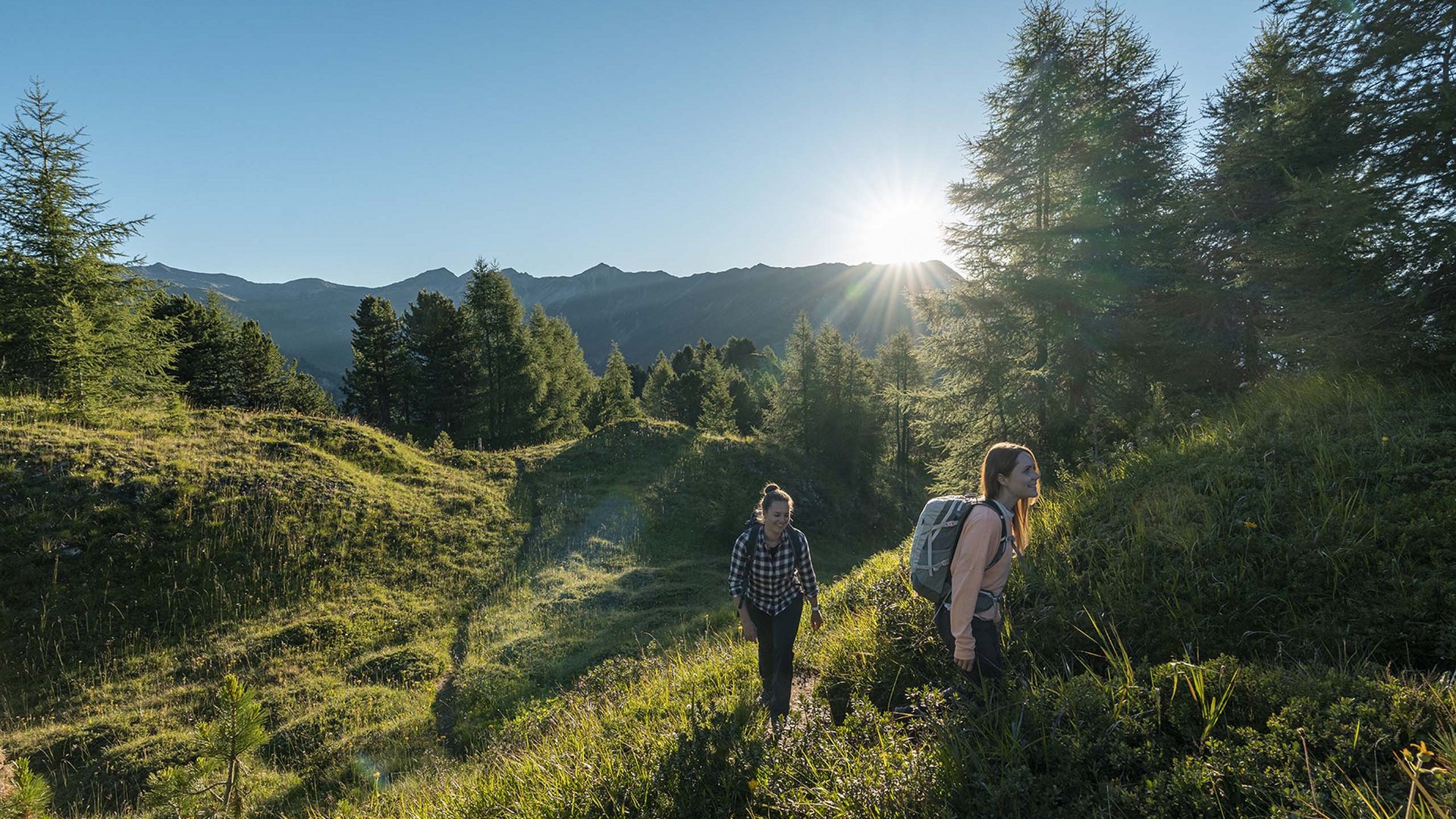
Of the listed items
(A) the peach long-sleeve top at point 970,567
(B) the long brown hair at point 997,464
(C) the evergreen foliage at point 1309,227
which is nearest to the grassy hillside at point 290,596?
(A) the peach long-sleeve top at point 970,567

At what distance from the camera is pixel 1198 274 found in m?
11.9

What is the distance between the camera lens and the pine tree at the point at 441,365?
34938 mm

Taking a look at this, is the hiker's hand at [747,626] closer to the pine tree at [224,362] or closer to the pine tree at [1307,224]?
the pine tree at [1307,224]

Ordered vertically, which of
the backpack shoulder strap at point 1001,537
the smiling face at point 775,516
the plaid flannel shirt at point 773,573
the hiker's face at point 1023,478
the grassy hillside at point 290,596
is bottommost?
the grassy hillside at point 290,596

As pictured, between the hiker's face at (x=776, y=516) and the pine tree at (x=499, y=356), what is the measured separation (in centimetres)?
3058

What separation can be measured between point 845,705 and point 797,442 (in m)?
26.8

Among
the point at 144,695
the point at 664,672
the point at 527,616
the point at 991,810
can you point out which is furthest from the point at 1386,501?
the point at 144,695

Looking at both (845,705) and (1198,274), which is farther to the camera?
(1198,274)

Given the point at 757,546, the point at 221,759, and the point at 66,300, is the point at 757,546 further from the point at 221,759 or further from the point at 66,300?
the point at 66,300

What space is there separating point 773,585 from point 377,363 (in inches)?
1591

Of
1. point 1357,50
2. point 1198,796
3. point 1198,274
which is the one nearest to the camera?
point 1198,796

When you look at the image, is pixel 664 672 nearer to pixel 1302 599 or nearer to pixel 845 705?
pixel 845 705

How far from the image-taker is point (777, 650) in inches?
195

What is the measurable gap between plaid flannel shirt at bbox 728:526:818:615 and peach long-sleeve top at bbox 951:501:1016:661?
5.29 feet
